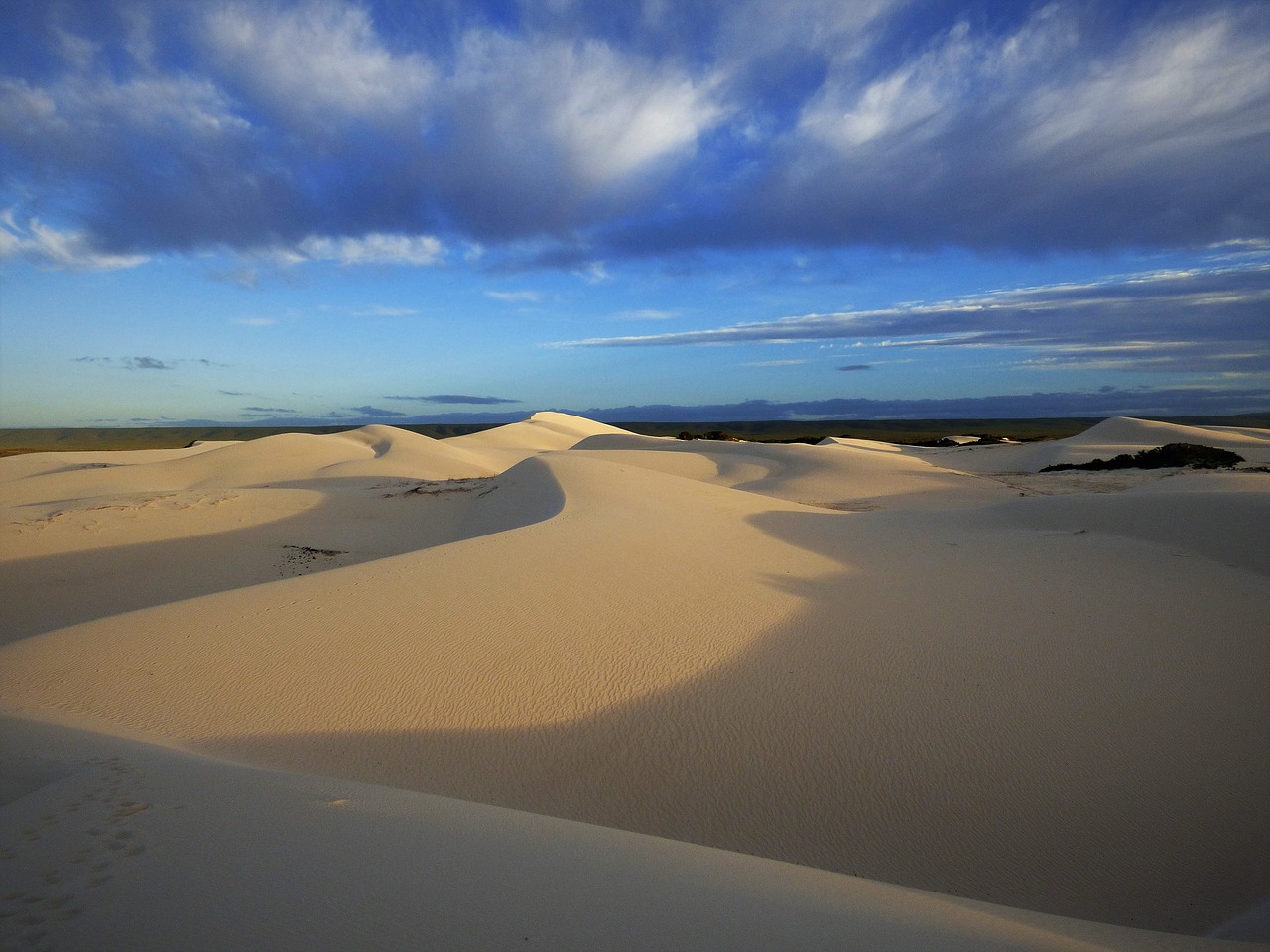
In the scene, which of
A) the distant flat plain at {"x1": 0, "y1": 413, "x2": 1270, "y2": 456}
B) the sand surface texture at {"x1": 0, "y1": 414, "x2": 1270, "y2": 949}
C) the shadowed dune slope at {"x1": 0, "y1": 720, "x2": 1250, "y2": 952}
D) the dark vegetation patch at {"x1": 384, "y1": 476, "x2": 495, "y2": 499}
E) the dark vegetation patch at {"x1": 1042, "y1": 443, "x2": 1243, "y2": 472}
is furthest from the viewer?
the distant flat plain at {"x1": 0, "y1": 413, "x2": 1270, "y2": 456}

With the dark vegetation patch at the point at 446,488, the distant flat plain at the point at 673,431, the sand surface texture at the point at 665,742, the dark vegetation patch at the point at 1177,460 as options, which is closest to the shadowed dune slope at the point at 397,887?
the sand surface texture at the point at 665,742

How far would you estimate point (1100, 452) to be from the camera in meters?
25.9

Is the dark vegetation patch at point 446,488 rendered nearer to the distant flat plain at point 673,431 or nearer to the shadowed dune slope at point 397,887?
the shadowed dune slope at point 397,887

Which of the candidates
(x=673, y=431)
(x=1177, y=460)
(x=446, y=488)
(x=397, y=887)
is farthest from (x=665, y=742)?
(x=673, y=431)

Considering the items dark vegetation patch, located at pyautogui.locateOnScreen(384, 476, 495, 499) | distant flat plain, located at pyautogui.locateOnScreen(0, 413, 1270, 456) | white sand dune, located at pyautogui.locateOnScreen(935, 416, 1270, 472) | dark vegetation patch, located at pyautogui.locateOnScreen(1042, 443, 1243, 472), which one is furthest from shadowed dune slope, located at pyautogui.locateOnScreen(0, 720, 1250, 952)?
distant flat plain, located at pyautogui.locateOnScreen(0, 413, 1270, 456)

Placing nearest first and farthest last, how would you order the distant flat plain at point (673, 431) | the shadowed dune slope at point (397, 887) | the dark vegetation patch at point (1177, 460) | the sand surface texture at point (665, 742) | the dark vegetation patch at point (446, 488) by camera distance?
1. the shadowed dune slope at point (397, 887)
2. the sand surface texture at point (665, 742)
3. the dark vegetation patch at point (446, 488)
4. the dark vegetation patch at point (1177, 460)
5. the distant flat plain at point (673, 431)

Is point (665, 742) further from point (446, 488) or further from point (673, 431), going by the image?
point (673, 431)

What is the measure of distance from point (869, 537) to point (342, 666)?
25.2 ft

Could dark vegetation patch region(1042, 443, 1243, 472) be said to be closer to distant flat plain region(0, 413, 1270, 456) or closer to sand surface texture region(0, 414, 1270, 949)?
sand surface texture region(0, 414, 1270, 949)

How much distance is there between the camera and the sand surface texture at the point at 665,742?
2.42 m

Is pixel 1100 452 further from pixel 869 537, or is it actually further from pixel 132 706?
pixel 132 706

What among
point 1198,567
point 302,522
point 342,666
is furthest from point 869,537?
point 302,522

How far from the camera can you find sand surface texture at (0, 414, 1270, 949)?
242cm

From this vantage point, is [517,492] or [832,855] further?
[517,492]
